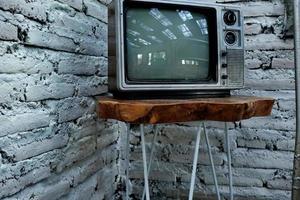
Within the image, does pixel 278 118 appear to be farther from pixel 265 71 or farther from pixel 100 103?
pixel 100 103

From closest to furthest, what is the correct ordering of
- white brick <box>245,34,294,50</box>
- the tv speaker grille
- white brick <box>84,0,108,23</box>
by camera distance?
the tv speaker grille < white brick <box>84,0,108,23</box> < white brick <box>245,34,294,50</box>

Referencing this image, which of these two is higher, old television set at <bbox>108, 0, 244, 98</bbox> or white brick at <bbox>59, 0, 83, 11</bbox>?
white brick at <bbox>59, 0, 83, 11</bbox>

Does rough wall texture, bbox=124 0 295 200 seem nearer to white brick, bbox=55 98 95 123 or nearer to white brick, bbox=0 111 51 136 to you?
white brick, bbox=55 98 95 123

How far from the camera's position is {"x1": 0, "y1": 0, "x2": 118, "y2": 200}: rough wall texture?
2.77 feet

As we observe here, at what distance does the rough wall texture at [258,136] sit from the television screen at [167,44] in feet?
1.43

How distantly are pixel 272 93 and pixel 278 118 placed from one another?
0.11m

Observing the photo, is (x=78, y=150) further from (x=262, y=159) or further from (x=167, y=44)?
(x=262, y=159)

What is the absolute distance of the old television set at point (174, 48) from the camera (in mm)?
943

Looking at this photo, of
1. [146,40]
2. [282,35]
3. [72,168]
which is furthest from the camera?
[282,35]

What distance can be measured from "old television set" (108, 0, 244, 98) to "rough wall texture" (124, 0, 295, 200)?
0.38m

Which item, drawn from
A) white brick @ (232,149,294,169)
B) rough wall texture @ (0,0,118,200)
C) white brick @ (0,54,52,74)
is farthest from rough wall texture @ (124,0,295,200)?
white brick @ (0,54,52,74)

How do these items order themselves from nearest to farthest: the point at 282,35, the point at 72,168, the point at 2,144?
the point at 2,144 → the point at 72,168 → the point at 282,35

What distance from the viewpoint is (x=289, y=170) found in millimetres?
1351

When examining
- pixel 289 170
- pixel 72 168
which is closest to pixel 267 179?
pixel 289 170
